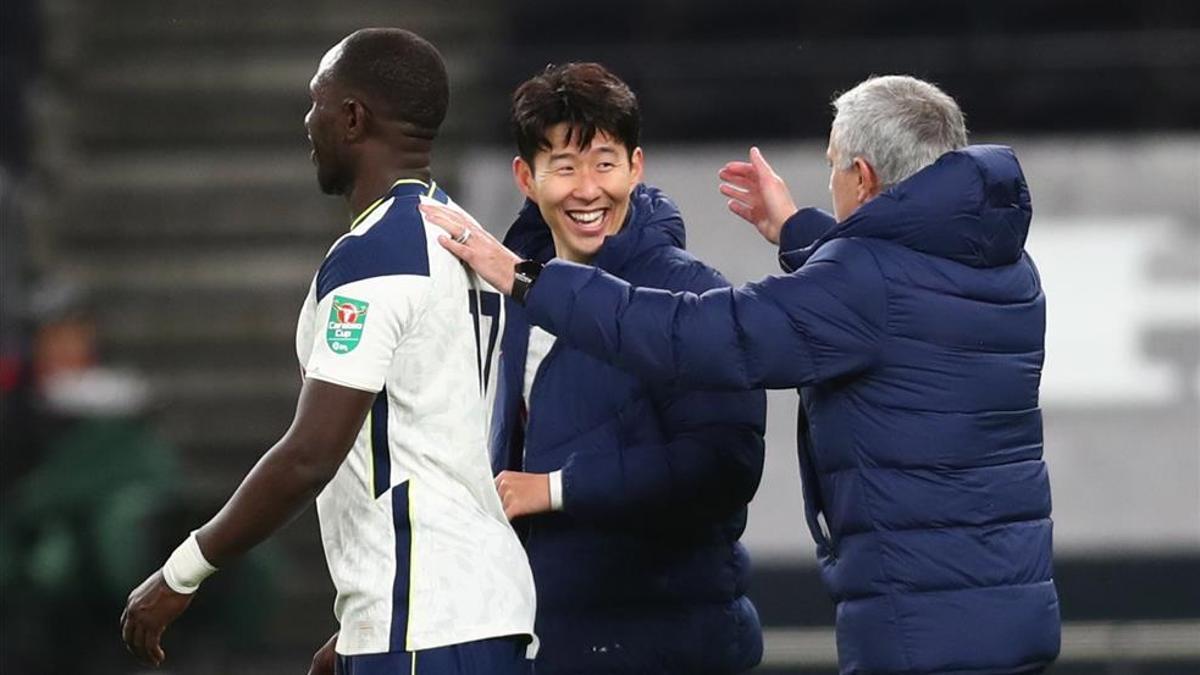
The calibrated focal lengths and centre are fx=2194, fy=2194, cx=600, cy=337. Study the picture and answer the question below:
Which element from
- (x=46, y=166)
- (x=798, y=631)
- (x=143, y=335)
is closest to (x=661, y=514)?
(x=798, y=631)

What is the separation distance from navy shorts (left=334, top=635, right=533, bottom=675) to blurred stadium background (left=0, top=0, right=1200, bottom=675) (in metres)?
3.53

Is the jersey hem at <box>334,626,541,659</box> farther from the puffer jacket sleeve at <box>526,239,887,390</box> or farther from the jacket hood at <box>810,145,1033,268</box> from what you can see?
the jacket hood at <box>810,145,1033,268</box>

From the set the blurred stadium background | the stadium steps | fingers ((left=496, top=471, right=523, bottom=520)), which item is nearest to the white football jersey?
fingers ((left=496, top=471, right=523, bottom=520))

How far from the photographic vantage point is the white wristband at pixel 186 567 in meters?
2.68

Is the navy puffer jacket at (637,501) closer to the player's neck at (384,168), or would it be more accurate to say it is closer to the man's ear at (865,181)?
the man's ear at (865,181)

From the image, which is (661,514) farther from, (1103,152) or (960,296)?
(1103,152)

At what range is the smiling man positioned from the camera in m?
3.12

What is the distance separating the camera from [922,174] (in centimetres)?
290

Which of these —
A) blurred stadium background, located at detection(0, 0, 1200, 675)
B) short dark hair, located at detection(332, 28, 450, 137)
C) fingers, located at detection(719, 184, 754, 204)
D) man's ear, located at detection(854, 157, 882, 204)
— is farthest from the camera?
blurred stadium background, located at detection(0, 0, 1200, 675)

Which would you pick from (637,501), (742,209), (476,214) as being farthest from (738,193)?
(476,214)

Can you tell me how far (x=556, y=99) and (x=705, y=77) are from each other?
4.39 metres

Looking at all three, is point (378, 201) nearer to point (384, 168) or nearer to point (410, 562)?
point (384, 168)

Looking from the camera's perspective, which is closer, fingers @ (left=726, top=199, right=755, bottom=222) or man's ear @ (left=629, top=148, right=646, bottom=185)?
man's ear @ (left=629, top=148, right=646, bottom=185)

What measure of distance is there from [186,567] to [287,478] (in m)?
0.18
